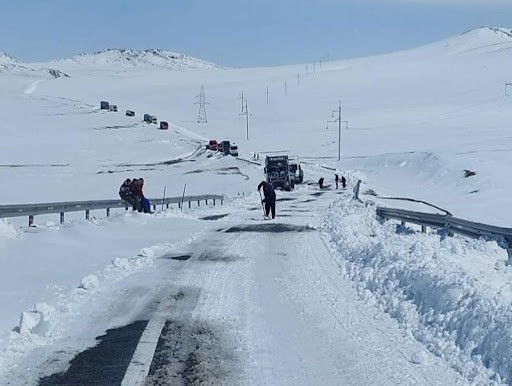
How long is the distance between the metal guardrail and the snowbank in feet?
1.03

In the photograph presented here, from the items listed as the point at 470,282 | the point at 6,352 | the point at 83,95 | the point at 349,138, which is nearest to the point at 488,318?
the point at 470,282

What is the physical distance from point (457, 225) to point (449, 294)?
27.7ft

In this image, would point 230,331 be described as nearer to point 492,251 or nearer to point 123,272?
point 123,272

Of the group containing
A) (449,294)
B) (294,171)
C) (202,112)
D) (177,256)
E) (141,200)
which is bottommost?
(177,256)

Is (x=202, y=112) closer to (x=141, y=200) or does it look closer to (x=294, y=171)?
(x=294, y=171)

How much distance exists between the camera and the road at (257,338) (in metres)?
7.17

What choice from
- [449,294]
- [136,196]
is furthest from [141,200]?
[449,294]

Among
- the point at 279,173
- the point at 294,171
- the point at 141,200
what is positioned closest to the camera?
the point at 141,200

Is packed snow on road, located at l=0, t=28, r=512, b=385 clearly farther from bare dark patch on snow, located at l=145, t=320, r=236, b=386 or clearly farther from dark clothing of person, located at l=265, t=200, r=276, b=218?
dark clothing of person, located at l=265, t=200, r=276, b=218

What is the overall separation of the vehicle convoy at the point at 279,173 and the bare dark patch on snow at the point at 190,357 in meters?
49.7

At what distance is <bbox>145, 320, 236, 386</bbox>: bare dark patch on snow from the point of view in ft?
23.1

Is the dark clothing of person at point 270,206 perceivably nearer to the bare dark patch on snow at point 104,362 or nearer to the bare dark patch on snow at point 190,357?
the bare dark patch on snow at point 190,357

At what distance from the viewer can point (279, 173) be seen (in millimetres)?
59188

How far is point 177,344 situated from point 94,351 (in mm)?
855
